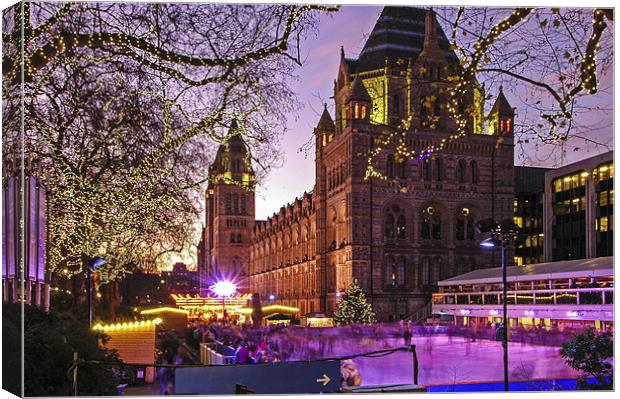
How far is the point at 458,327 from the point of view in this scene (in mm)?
19438

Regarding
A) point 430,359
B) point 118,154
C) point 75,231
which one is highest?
point 118,154

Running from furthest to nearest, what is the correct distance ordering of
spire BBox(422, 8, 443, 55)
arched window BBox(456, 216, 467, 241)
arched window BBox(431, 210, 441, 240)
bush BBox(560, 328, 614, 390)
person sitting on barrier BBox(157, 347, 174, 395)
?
arched window BBox(456, 216, 467, 241) → arched window BBox(431, 210, 441, 240) → spire BBox(422, 8, 443, 55) → person sitting on barrier BBox(157, 347, 174, 395) → bush BBox(560, 328, 614, 390)

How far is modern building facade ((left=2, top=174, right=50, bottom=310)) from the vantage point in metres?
10.5

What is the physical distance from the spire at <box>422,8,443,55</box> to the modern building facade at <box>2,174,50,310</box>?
19.9 ft

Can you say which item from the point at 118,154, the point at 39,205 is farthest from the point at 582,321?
the point at 39,205

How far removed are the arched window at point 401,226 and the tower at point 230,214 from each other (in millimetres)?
5672

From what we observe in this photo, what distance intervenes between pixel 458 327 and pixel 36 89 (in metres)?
11.8

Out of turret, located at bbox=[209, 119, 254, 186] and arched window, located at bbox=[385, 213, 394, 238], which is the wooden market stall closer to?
turret, located at bbox=[209, 119, 254, 186]

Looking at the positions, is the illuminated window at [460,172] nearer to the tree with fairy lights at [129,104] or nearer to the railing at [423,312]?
the railing at [423,312]

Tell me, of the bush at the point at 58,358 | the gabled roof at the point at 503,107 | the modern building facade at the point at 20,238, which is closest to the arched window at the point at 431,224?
the gabled roof at the point at 503,107

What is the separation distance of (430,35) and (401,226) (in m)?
18.8

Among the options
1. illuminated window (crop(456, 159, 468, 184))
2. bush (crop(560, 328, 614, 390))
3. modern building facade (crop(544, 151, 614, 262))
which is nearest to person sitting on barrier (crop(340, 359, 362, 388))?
bush (crop(560, 328, 614, 390))

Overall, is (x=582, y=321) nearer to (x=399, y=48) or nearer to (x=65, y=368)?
(x=399, y=48)

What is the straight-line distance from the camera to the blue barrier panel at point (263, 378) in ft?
31.4
